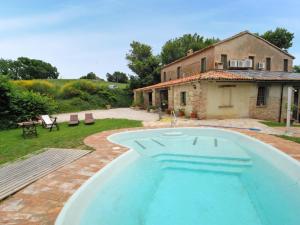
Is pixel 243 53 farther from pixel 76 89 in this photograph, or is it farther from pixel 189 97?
pixel 76 89

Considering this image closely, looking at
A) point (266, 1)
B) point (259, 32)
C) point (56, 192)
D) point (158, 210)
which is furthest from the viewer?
point (259, 32)

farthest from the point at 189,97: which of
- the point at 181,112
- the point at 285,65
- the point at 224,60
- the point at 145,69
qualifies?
the point at 145,69

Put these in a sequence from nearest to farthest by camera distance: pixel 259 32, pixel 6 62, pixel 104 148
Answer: pixel 104 148 → pixel 259 32 → pixel 6 62

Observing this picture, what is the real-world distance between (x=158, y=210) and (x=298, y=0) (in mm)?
16310

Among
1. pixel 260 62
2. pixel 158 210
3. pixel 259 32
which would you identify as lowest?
pixel 158 210

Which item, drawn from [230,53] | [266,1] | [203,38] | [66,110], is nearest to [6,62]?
[66,110]

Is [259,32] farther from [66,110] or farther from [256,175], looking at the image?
[256,175]

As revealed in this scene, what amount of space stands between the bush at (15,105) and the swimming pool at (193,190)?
10.5 metres

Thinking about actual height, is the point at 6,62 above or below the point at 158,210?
above

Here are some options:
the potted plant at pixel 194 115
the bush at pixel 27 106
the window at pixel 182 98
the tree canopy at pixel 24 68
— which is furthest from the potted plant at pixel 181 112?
the tree canopy at pixel 24 68

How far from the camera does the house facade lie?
1400 centimetres

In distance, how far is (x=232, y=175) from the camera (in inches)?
219

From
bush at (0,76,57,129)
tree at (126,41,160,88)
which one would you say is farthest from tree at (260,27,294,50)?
bush at (0,76,57,129)

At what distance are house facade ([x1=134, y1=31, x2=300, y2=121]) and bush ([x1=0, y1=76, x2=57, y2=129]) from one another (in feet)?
36.3
